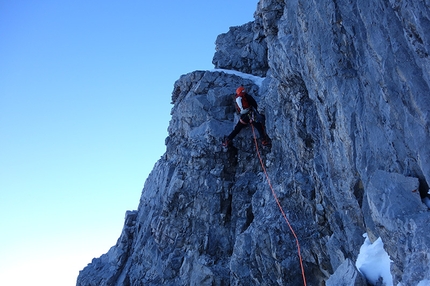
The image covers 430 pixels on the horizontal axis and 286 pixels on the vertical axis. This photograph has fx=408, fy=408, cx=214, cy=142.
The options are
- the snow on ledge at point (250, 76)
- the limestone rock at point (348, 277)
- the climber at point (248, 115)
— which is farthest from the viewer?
the snow on ledge at point (250, 76)

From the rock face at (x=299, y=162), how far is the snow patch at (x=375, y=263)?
0.36 m

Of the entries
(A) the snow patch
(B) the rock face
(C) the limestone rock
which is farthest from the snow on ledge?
(C) the limestone rock

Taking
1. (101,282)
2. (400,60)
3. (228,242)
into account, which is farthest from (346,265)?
(101,282)

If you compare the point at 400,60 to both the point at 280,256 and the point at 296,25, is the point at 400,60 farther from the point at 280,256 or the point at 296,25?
the point at 280,256

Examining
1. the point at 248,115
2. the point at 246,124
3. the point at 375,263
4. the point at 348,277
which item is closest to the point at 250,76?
the point at 248,115

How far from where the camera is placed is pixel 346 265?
341 inches

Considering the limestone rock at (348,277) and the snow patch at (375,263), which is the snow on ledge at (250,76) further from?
the limestone rock at (348,277)

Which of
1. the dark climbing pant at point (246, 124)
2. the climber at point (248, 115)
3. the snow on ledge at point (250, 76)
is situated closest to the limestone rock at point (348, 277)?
the climber at point (248, 115)

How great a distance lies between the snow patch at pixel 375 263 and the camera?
8182mm

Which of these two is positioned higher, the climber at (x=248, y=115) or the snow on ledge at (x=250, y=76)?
the snow on ledge at (x=250, y=76)

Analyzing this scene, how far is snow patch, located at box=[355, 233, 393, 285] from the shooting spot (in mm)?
8182

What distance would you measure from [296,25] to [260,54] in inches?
397

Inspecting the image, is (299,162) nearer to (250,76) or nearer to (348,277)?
(348,277)

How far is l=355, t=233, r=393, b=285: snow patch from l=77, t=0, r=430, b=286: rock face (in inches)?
14.0
